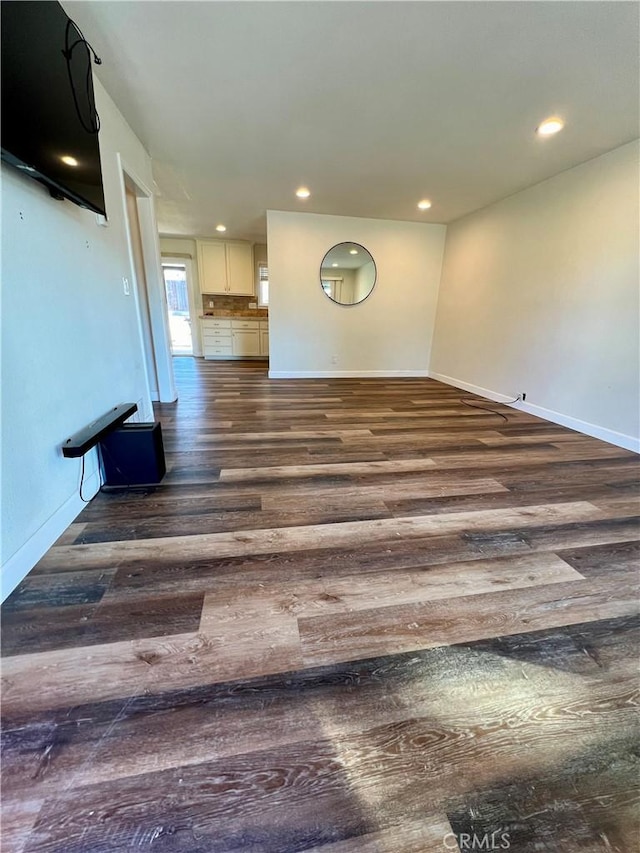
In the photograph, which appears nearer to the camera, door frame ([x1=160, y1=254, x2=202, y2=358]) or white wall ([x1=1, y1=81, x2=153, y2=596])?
white wall ([x1=1, y1=81, x2=153, y2=596])

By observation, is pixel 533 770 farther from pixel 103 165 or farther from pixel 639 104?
pixel 639 104

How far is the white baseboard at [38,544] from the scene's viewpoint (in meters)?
1.23

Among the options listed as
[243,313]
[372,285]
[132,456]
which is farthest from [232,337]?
[132,456]

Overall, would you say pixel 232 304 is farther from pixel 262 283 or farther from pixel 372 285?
pixel 372 285

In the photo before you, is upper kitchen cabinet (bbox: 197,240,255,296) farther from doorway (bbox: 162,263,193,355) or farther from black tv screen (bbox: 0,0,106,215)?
black tv screen (bbox: 0,0,106,215)

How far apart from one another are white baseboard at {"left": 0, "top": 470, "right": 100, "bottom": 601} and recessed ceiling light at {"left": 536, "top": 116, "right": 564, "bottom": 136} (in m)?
3.90

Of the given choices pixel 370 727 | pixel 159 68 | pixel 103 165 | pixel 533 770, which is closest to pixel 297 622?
pixel 370 727

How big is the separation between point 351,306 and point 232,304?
340 cm

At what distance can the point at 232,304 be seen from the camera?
7395mm

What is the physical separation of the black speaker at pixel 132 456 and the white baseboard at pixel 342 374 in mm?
3446

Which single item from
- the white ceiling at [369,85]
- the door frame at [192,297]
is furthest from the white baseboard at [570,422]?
the door frame at [192,297]

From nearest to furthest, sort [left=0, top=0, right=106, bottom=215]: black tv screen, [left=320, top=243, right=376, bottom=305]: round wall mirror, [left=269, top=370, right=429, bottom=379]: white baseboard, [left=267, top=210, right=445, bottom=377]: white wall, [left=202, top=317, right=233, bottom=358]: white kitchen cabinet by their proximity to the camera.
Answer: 1. [left=0, top=0, right=106, bottom=215]: black tv screen
2. [left=267, top=210, right=445, bottom=377]: white wall
3. [left=320, top=243, right=376, bottom=305]: round wall mirror
4. [left=269, top=370, right=429, bottom=379]: white baseboard
5. [left=202, top=317, right=233, bottom=358]: white kitchen cabinet

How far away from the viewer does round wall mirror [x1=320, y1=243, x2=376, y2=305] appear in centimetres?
494

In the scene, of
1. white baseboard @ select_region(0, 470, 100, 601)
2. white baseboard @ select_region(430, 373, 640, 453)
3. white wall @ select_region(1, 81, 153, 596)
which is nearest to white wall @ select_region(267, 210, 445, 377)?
white baseboard @ select_region(430, 373, 640, 453)
